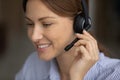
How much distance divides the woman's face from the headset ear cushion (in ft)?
0.11

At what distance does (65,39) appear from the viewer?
52.7 inches

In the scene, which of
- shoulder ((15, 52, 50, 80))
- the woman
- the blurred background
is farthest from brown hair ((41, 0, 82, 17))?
the blurred background

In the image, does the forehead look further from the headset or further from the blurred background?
the blurred background

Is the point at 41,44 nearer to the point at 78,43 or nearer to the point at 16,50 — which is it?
the point at 78,43

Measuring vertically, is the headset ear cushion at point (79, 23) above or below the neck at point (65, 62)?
above

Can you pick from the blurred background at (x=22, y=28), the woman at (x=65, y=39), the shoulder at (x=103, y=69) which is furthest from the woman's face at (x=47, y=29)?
the blurred background at (x=22, y=28)

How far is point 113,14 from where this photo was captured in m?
4.40

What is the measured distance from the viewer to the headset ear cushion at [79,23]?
1291 millimetres

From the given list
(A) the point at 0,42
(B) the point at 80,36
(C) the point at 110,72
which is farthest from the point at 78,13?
(A) the point at 0,42

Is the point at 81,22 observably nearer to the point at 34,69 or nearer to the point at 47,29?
the point at 47,29

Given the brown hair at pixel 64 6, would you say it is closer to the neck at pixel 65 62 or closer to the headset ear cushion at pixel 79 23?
the headset ear cushion at pixel 79 23

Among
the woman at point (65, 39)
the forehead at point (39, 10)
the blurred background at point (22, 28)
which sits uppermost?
the forehead at point (39, 10)

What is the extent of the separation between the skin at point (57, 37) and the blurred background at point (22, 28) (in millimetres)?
2708

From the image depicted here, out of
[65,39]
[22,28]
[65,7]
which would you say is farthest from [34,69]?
[22,28]
